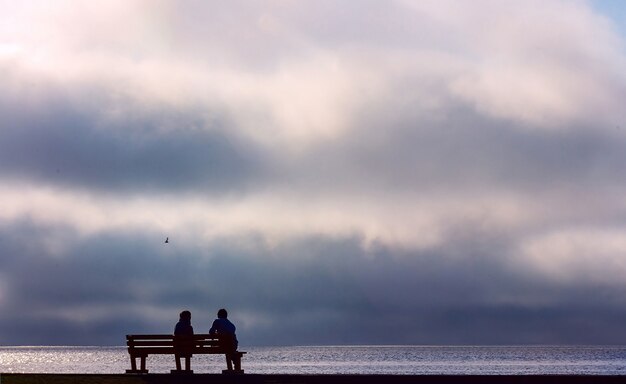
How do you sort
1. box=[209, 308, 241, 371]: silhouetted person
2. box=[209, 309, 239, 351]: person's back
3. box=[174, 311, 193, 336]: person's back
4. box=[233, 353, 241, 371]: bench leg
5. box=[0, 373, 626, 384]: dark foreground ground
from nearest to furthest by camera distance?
box=[0, 373, 626, 384]: dark foreground ground < box=[209, 308, 241, 371]: silhouetted person < box=[233, 353, 241, 371]: bench leg < box=[209, 309, 239, 351]: person's back < box=[174, 311, 193, 336]: person's back

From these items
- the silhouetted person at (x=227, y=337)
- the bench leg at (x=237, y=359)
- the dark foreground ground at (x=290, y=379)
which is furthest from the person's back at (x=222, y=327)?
the dark foreground ground at (x=290, y=379)

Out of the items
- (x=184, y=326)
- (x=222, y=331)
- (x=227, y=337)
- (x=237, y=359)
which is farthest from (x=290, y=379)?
(x=184, y=326)

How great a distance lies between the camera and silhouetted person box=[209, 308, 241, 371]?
89.6 feet

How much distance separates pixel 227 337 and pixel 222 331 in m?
0.82

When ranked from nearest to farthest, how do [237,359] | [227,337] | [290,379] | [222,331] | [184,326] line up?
[290,379] → [227,337] → [237,359] → [222,331] → [184,326]

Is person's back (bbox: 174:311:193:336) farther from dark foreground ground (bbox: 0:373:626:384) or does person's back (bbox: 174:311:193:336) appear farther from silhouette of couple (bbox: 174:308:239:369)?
dark foreground ground (bbox: 0:373:626:384)

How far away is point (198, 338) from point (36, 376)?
174 inches

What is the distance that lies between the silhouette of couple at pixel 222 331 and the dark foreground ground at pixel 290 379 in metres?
2.49

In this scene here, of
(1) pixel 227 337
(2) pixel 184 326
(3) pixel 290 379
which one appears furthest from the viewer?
(2) pixel 184 326

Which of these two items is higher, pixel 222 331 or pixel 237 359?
pixel 222 331

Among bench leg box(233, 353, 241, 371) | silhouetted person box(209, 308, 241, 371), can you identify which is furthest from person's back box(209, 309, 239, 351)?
bench leg box(233, 353, 241, 371)

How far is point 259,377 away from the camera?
23.9 m

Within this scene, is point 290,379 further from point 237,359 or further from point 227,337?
point 237,359

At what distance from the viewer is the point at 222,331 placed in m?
28.1
